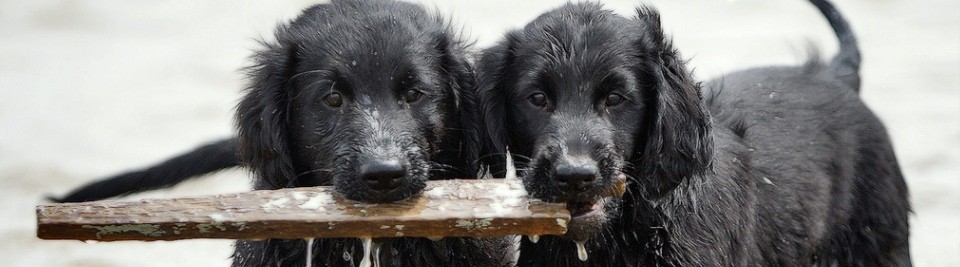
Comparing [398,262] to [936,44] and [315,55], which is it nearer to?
[315,55]

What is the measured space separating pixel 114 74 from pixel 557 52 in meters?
6.11

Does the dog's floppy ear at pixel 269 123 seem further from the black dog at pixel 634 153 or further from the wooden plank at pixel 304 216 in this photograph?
the black dog at pixel 634 153

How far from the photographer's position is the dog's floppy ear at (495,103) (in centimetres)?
508

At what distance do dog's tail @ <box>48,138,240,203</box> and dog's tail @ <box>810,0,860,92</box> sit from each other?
304cm

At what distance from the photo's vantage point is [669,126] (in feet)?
16.5

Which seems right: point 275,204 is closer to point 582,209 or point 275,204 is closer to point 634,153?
point 582,209

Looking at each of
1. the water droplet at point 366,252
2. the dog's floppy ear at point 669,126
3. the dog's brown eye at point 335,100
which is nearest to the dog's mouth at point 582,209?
the dog's floppy ear at point 669,126

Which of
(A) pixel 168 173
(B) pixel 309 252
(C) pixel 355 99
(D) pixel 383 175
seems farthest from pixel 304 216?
(A) pixel 168 173

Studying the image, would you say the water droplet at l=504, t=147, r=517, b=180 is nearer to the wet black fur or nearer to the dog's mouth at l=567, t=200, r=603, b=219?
the wet black fur

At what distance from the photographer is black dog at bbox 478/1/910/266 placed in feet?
15.5

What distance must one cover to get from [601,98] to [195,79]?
578 cm

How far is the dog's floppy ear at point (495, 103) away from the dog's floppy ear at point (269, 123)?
0.72 meters

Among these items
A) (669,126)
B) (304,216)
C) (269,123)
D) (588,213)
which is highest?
(269,123)

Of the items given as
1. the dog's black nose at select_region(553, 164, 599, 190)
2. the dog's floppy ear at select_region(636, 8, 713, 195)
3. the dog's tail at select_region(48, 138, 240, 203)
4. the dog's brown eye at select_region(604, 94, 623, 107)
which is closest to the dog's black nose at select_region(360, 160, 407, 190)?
the dog's black nose at select_region(553, 164, 599, 190)
